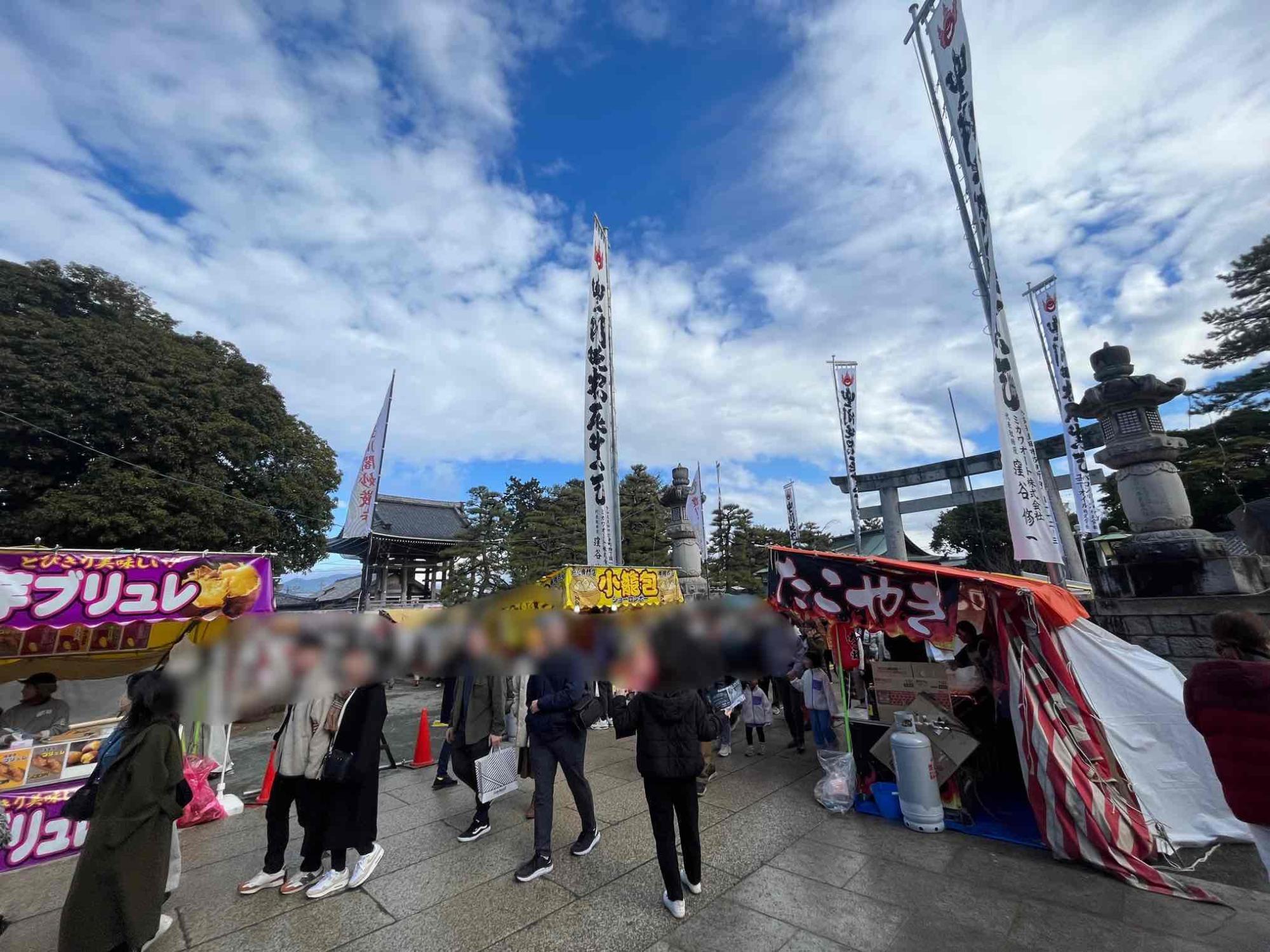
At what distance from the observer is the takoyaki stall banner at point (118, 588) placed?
543 cm

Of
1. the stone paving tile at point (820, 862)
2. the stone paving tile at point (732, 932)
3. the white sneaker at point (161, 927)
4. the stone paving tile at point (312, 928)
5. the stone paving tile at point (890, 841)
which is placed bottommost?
the stone paving tile at point (890, 841)

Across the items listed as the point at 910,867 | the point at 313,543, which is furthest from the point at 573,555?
the point at 910,867

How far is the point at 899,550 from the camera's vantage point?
21297mm

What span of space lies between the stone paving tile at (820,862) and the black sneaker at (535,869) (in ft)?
6.40

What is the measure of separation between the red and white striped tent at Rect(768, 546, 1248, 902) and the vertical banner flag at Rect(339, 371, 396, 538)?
9666 millimetres

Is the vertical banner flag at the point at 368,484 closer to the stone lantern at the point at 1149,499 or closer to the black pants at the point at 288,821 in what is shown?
the black pants at the point at 288,821

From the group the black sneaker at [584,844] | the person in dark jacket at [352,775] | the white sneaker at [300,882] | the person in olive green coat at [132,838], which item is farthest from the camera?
the black sneaker at [584,844]

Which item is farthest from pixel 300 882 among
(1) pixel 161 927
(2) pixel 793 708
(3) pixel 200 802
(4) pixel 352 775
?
(2) pixel 793 708

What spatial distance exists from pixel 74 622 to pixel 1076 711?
33.8 ft

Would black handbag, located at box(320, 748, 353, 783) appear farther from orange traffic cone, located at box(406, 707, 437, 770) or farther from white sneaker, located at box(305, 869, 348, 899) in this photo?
orange traffic cone, located at box(406, 707, 437, 770)

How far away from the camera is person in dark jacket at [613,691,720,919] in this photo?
3.74m

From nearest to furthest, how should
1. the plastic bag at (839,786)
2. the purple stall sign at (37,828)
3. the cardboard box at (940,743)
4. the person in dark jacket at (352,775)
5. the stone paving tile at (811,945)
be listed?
the stone paving tile at (811,945), the person in dark jacket at (352,775), the purple stall sign at (37,828), the cardboard box at (940,743), the plastic bag at (839,786)

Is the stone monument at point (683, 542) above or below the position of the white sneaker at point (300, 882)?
above

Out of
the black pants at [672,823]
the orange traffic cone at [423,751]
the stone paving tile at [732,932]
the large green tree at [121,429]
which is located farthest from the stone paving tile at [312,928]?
the large green tree at [121,429]
